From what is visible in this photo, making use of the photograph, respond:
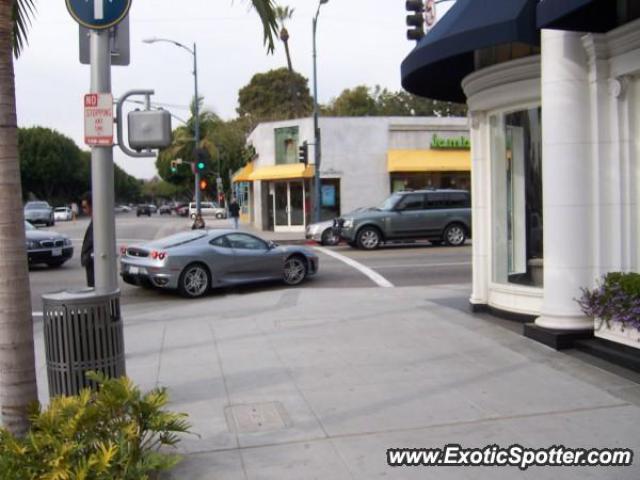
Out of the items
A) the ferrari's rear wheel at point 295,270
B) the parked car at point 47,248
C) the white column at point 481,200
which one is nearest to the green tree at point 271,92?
the parked car at point 47,248

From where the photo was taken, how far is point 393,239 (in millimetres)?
22688

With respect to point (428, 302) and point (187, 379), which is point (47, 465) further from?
point (428, 302)

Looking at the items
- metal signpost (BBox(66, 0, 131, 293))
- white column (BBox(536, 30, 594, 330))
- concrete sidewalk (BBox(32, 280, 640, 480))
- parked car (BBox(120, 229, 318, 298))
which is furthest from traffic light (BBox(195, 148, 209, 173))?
metal signpost (BBox(66, 0, 131, 293))

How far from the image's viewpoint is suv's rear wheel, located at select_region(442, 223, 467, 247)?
23125mm

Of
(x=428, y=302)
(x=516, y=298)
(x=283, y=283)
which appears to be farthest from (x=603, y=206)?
(x=283, y=283)

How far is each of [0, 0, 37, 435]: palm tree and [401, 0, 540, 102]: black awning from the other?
5.01 metres

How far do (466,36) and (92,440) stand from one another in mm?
5855

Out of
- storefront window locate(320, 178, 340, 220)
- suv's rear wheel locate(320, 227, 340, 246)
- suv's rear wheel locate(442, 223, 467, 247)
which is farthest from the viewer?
storefront window locate(320, 178, 340, 220)

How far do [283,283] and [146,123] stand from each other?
9.72 meters

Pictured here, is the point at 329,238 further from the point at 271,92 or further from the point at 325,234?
the point at 271,92

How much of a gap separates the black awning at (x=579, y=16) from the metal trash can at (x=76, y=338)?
4680mm

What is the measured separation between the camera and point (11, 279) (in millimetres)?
4090

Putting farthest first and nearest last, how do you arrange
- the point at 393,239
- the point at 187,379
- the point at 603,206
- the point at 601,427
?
1. the point at 393,239
2. the point at 603,206
3. the point at 187,379
4. the point at 601,427

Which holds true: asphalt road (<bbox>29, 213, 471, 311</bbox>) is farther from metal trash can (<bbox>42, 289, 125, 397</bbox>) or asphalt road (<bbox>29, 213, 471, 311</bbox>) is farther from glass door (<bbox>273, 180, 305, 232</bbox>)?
glass door (<bbox>273, 180, 305, 232</bbox>)
